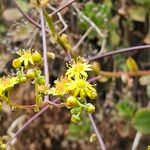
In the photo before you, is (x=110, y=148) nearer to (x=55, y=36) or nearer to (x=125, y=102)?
(x=125, y=102)

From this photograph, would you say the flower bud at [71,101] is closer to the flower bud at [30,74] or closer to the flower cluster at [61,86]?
the flower cluster at [61,86]

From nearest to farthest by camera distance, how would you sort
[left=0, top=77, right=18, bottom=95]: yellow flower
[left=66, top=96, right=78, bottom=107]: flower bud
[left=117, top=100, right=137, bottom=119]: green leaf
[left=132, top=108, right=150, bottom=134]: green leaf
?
[left=66, top=96, right=78, bottom=107]: flower bud
[left=0, top=77, right=18, bottom=95]: yellow flower
[left=132, top=108, right=150, bottom=134]: green leaf
[left=117, top=100, right=137, bottom=119]: green leaf

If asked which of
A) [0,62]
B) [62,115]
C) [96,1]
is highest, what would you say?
[96,1]

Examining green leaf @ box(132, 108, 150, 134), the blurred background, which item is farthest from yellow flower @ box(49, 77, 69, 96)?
the blurred background

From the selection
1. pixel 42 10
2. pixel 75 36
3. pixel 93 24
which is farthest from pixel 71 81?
pixel 75 36

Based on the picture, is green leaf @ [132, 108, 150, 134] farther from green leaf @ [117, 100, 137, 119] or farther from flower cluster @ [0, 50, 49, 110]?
flower cluster @ [0, 50, 49, 110]

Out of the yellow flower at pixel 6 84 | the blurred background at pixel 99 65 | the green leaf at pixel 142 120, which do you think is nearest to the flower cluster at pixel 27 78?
the yellow flower at pixel 6 84

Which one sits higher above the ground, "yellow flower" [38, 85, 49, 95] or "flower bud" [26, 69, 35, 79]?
"flower bud" [26, 69, 35, 79]

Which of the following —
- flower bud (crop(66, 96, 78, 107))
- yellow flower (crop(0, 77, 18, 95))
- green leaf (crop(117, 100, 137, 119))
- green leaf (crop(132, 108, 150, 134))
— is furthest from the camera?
green leaf (crop(117, 100, 137, 119))
